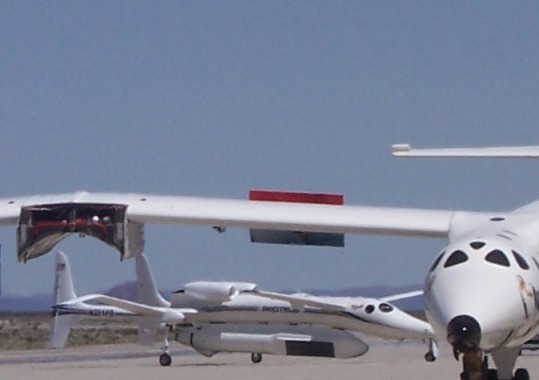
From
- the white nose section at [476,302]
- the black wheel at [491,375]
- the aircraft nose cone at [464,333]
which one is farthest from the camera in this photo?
the black wheel at [491,375]

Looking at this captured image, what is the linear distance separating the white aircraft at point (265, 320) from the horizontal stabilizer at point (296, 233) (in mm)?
33823

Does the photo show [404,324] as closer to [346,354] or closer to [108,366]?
[346,354]

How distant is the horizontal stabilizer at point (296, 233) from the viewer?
18422 mm

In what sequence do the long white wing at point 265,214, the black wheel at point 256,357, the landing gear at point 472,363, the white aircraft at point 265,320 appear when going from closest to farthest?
the landing gear at point 472,363 → the long white wing at point 265,214 → the white aircraft at point 265,320 → the black wheel at point 256,357

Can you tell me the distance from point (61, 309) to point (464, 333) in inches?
1935

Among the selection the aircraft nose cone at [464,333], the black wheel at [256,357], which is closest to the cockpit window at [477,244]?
the aircraft nose cone at [464,333]

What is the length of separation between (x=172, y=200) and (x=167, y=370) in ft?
95.3

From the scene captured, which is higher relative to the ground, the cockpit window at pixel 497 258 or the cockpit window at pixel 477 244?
the cockpit window at pixel 477 244

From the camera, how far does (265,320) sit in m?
56.2

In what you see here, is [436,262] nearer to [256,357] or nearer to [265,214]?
[265,214]

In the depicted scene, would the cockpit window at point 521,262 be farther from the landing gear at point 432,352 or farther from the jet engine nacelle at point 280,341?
the jet engine nacelle at point 280,341

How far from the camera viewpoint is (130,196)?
1817 centimetres

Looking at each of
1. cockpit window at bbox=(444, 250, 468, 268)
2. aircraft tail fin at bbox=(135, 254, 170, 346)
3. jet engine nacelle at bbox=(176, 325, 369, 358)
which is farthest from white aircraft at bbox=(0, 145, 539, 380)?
aircraft tail fin at bbox=(135, 254, 170, 346)

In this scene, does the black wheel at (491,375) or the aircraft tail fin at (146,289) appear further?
the aircraft tail fin at (146,289)
